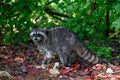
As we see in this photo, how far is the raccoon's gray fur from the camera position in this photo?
746 centimetres

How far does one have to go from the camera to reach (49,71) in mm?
7059

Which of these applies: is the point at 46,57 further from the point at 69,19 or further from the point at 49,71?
the point at 69,19

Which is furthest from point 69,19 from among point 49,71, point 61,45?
point 49,71

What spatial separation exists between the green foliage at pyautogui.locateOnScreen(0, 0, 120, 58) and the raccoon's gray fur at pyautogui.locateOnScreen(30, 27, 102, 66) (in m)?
0.84

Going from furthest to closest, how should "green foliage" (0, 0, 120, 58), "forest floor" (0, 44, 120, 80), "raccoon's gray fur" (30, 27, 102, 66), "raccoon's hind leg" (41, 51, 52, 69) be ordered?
"green foliage" (0, 0, 120, 58) → "raccoon's hind leg" (41, 51, 52, 69) → "raccoon's gray fur" (30, 27, 102, 66) → "forest floor" (0, 44, 120, 80)

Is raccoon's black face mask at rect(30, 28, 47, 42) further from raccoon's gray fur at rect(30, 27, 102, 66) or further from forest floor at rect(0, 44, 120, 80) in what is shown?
forest floor at rect(0, 44, 120, 80)

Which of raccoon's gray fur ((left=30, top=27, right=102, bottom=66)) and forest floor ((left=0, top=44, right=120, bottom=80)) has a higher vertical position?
raccoon's gray fur ((left=30, top=27, right=102, bottom=66))

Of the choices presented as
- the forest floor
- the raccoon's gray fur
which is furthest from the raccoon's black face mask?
the forest floor

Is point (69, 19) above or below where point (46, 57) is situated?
above

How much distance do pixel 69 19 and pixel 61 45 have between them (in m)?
1.77

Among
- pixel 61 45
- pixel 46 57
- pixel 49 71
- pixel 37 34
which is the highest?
pixel 37 34

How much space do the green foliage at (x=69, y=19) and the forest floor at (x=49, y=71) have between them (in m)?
1.06

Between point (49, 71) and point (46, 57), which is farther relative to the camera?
point (46, 57)

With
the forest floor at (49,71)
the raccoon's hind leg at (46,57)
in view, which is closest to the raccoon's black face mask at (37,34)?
the raccoon's hind leg at (46,57)
